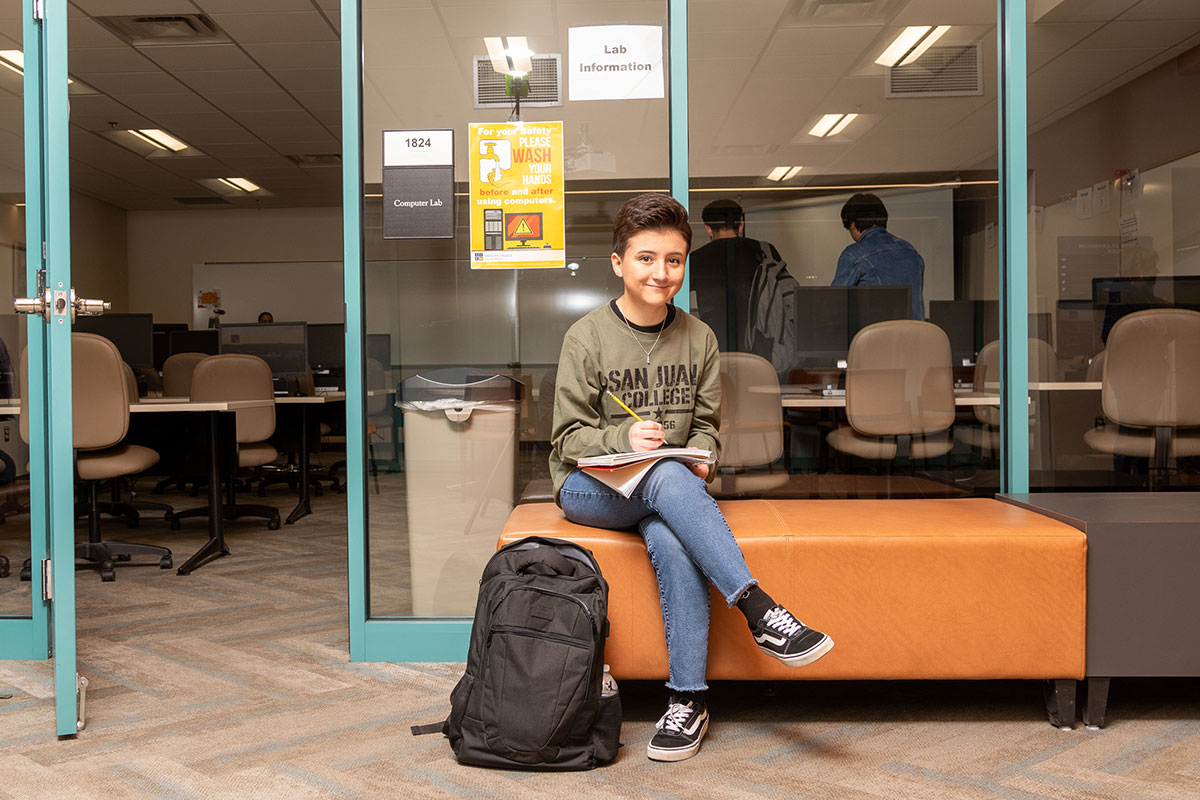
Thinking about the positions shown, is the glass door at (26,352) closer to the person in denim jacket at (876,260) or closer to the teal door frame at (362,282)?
the teal door frame at (362,282)

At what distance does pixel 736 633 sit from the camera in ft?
6.55

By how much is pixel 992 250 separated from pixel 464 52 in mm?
1584

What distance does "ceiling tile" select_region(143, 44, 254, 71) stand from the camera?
18.3ft

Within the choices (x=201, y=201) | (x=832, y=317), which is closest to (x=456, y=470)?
(x=832, y=317)

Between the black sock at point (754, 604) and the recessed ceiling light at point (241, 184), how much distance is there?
875 centimetres

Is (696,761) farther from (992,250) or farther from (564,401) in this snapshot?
(992,250)

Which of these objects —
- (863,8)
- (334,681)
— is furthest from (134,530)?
(863,8)

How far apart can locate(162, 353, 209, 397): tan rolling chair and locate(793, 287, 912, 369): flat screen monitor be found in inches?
180

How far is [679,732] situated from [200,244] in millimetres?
10491

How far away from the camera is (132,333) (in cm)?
555

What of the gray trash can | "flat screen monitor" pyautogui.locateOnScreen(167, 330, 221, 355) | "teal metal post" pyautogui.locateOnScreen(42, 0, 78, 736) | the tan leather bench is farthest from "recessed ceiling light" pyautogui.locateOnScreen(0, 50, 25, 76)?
"flat screen monitor" pyautogui.locateOnScreen(167, 330, 221, 355)

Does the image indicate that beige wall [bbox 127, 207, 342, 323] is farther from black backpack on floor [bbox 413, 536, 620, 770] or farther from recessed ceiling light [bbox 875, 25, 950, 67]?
black backpack on floor [bbox 413, 536, 620, 770]

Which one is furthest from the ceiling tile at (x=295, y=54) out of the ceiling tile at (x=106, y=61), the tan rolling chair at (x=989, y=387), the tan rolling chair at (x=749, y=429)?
the tan rolling chair at (x=989, y=387)

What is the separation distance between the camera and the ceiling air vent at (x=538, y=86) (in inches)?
100
